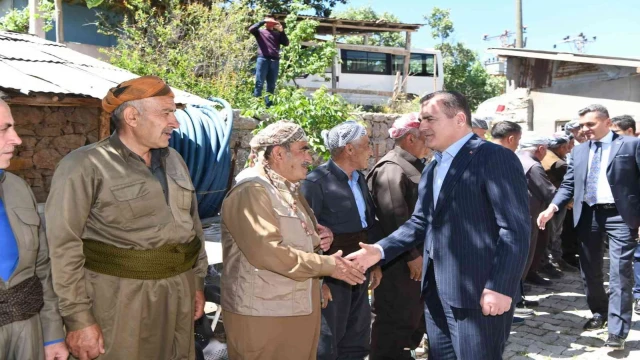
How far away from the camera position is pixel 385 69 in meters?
22.1

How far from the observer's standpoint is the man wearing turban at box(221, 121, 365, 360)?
10.2 ft

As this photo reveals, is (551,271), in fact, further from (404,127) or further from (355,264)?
(355,264)

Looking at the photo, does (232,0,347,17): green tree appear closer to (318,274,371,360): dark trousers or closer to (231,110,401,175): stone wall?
(231,110,401,175): stone wall

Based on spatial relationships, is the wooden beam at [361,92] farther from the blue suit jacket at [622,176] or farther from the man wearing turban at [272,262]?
the man wearing turban at [272,262]

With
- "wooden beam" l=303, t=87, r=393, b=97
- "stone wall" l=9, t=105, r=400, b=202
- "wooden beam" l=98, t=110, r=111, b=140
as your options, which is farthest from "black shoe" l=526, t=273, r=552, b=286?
"wooden beam" l=303, t=87, r=393, b=97

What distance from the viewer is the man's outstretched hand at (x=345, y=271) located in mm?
3328

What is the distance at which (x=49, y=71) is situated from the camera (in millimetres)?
5910

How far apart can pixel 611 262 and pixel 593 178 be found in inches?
30.8

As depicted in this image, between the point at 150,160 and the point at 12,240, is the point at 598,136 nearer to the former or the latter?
the point at 150,160

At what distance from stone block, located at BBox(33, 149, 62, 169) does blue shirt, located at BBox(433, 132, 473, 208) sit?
15.8 feet

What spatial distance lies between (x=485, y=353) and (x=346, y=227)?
1.44 m

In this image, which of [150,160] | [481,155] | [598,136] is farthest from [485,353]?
[598,136]

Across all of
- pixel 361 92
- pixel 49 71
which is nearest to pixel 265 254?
pixel 49 71

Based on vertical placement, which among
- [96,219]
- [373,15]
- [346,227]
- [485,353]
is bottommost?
[485,353]
